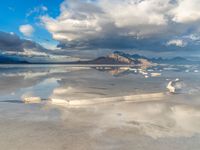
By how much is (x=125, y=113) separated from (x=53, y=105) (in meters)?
7.33

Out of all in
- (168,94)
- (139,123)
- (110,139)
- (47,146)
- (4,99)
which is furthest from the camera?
(168,94)

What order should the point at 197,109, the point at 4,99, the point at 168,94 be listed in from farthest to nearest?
the point at 168,94
the point at 4,99
the point at 197,109

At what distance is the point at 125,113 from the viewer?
2017cm

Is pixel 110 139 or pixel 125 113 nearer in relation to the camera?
pixel 110 139

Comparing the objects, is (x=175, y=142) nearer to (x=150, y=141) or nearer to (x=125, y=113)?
(x=150, y=141)

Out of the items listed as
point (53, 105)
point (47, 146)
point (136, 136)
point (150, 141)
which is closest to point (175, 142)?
point (150, 141)

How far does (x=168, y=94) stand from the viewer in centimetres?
3117

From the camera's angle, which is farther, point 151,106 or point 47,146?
point 151,106

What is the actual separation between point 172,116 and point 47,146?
11.2 metres

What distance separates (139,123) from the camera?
17078 millimetres

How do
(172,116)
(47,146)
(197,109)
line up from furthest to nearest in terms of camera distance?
(197,109), (172,116), (47,146)

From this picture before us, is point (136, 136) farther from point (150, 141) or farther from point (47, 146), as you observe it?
point (47, 146)

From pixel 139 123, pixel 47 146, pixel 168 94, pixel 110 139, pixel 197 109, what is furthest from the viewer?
pixel 168 94

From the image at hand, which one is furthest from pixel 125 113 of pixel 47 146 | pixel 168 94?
pixel 168 94
